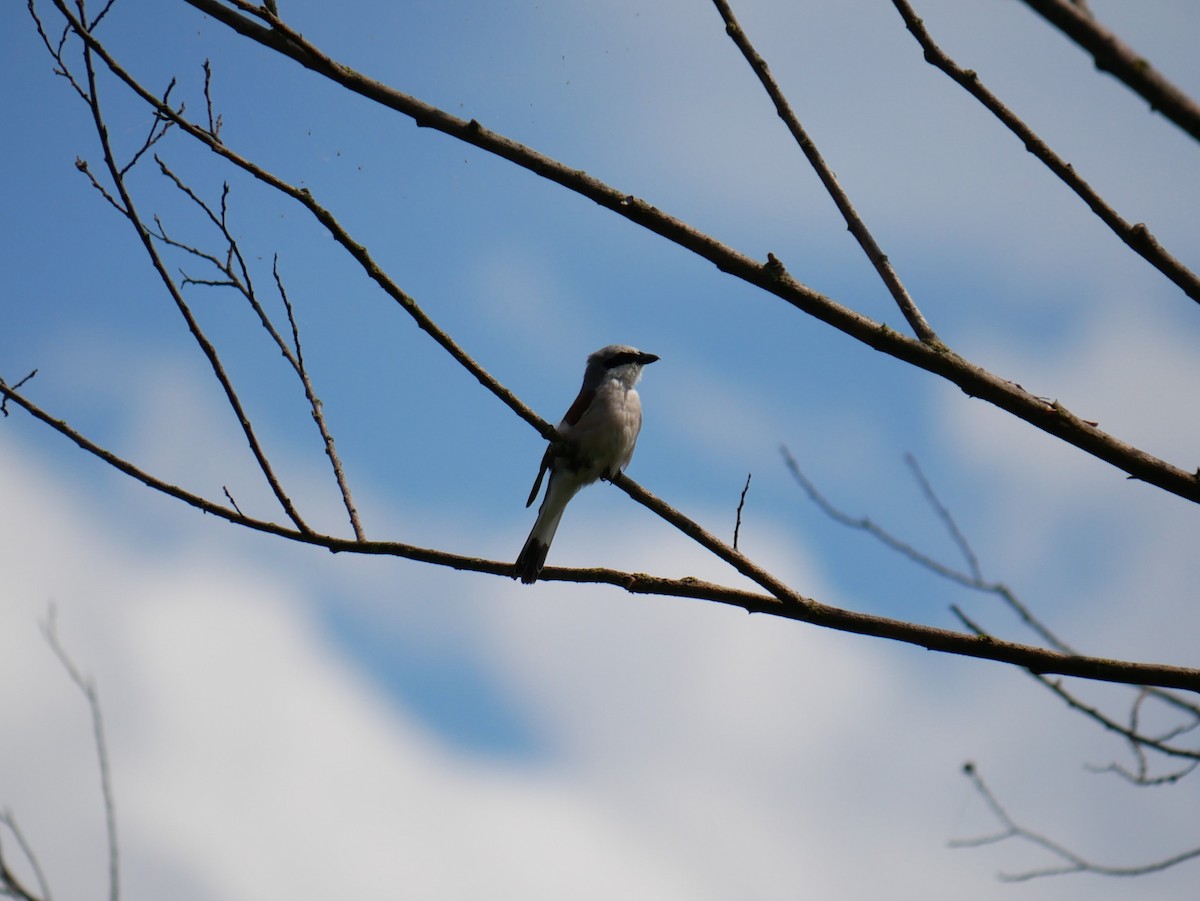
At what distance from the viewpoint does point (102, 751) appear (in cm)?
253

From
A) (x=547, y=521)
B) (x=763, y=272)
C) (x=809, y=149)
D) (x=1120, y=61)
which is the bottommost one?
(x=1120, y=61)

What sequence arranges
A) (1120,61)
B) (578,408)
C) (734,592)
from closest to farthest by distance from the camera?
(1120,61) → (734,592) → (578,408)

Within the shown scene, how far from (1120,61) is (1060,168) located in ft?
4.62

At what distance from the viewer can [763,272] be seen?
105 inches

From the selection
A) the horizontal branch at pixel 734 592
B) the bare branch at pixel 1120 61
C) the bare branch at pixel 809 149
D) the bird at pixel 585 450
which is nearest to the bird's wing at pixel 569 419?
the bird at pixel 585 450

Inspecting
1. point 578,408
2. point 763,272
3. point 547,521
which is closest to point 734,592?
point 763,272

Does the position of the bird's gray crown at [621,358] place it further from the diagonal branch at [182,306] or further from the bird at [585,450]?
the diagonal branch at [182,306]

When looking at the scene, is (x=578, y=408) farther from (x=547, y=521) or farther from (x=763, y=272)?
(x=763, y=272)

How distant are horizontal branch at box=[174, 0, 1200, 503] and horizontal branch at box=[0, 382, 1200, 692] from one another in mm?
765

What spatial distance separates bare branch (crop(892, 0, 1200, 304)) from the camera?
9.04 feet

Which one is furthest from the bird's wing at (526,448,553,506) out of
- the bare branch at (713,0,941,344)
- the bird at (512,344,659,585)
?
the bare branch at (713,0,941,344)

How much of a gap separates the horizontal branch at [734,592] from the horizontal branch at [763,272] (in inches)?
30.1

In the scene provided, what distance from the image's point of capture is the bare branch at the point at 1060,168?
2754mm

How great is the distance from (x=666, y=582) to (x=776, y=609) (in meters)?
0.45
